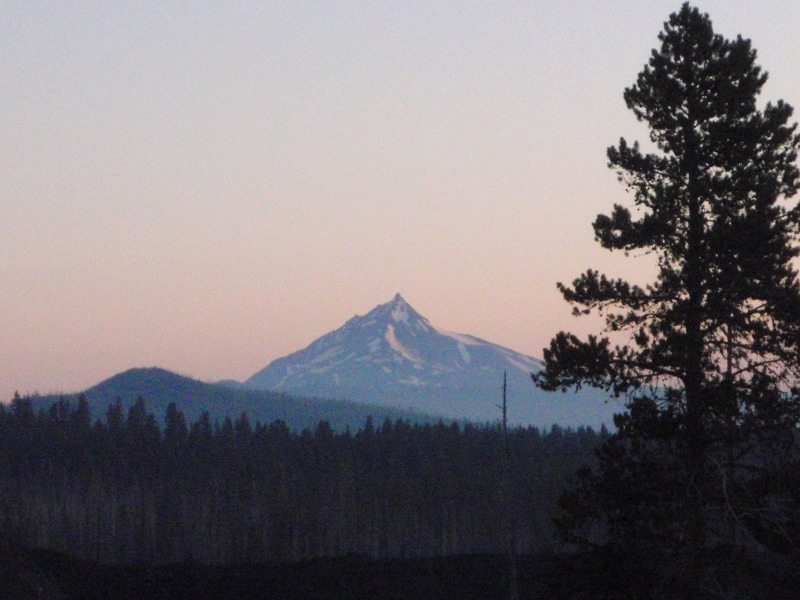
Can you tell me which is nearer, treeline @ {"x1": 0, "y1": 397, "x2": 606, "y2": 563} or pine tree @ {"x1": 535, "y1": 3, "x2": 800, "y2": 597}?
pine tree @ {"x1": 535, "y1": 3, "x2": 800, "y2": 597}

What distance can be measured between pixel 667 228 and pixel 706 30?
4.01 meters

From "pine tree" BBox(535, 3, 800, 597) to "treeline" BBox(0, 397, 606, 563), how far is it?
69.8 m

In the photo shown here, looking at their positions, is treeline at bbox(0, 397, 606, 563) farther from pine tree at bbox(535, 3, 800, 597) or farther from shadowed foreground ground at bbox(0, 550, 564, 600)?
pine tree at bbox(535, 3, 800, 597)

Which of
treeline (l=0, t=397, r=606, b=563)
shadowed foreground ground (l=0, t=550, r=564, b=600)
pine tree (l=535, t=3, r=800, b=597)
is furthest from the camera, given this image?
treeline (l=0, t=397, r=606, b=563)

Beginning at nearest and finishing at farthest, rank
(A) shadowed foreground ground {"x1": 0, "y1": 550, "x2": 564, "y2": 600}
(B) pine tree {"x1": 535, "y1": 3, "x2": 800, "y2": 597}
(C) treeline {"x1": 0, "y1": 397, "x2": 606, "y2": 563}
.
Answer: (B) pine tree {"x1": 535, "y1": 3, "x2": 800, "y2": 597} < (A) shadowed foreground ground {"x1": 0, "y1": 550, "x2": 564, "y2": 600} < (C) treeline {"x1": 0, "y1": 397, "x2": 606, "y2": 563}

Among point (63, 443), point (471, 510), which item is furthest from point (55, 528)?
point (471, 510)

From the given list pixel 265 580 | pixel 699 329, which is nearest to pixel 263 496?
pixel 265 580

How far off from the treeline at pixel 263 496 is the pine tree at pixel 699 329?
2747 inches

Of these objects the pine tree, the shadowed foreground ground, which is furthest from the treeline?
the pine tree

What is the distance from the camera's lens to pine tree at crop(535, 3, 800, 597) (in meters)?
21.6

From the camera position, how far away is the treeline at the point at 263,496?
97250mm

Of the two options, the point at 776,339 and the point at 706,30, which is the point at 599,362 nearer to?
the point at 776,339

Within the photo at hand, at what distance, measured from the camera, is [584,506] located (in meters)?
22.7

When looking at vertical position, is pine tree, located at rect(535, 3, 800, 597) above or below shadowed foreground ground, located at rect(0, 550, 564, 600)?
above
